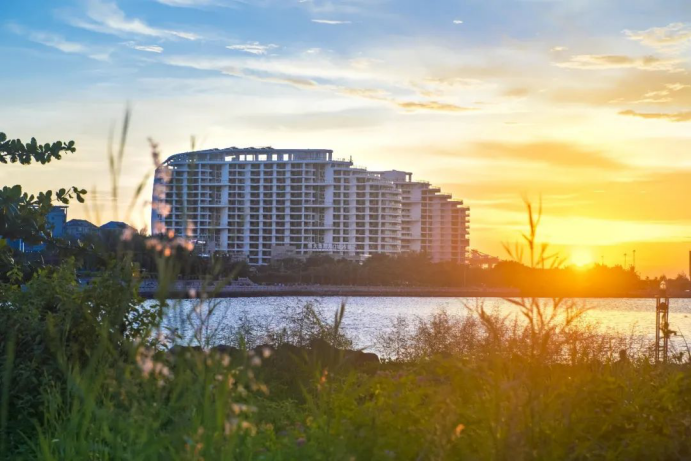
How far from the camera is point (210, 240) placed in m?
2.09

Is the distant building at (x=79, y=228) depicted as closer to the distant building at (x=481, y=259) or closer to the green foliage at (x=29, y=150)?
the green foliage at (x=29, y=150)

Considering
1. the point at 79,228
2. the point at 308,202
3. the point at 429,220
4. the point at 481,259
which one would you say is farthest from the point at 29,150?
the point at 429,220

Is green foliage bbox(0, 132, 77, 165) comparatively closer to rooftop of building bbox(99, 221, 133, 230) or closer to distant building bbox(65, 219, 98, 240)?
distant building bbox(65, 219, 98, 240)

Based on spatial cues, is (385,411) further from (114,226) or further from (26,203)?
(26,203)

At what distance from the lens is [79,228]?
148 inches

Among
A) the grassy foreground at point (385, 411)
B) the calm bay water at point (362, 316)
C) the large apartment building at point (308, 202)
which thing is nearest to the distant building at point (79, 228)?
the grassy foreground at point (385, 411)

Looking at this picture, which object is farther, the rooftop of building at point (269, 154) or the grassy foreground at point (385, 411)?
the rooftop of building at point (269, 154)

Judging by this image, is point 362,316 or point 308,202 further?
point 308,202

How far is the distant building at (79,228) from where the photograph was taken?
8.45 feet

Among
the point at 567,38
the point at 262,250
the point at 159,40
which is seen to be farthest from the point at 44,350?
the point at 262,250

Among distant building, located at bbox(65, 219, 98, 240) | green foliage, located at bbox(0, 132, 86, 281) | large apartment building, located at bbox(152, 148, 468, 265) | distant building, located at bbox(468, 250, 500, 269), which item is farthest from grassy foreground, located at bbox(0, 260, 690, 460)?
distant building, located at bbox(468, 250, 500, 269)

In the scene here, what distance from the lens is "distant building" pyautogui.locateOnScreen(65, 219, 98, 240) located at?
2576 mm

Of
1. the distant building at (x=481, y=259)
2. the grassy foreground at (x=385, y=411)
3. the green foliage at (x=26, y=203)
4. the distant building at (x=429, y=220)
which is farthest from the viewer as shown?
the distant building at (x=429, y=220)

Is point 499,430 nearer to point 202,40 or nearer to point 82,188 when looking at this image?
point 202,40
